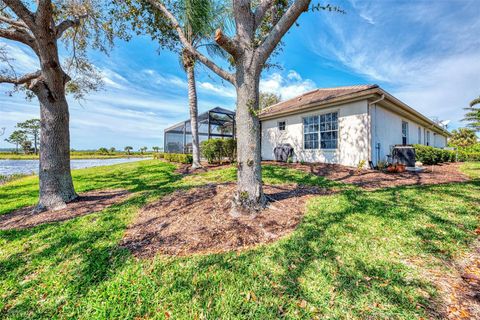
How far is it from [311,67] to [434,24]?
564 centimetres

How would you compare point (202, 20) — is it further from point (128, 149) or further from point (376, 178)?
point (128, 149)

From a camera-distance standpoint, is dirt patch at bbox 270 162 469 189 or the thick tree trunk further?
dirt patch at bbox 270 162 469 189

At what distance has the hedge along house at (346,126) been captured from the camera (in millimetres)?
8173

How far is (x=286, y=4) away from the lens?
4996 mm

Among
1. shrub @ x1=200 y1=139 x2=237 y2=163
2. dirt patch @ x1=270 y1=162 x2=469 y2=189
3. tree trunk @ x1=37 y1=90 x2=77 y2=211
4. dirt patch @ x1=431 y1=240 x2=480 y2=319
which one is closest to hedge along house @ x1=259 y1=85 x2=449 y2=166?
dirt patch @ x1=270 y1=162 x2=469 y2=189

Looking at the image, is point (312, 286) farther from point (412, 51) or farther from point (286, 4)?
point (412, 51)

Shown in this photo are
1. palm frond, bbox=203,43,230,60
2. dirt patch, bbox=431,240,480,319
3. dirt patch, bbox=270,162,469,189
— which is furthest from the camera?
palm frond, bbox=203,43,230,60

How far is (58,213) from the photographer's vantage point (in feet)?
14.2

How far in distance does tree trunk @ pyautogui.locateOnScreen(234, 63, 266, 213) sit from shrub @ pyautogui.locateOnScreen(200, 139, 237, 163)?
724cm

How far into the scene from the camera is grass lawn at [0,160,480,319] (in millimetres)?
1786

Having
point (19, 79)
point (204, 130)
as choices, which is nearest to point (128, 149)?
point (204, 130)

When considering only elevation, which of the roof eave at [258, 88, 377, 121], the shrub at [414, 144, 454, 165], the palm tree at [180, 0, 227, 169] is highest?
the palm tree at [180, 0, 227, 169]

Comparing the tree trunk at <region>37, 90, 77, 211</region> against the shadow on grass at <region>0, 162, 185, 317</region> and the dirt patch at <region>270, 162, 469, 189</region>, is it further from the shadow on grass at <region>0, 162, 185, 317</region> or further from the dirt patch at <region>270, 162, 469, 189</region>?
the dirt patch at <region>270, 162, 469, 189</region>

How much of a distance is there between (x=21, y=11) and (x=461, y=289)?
Result: 27.5 feet
